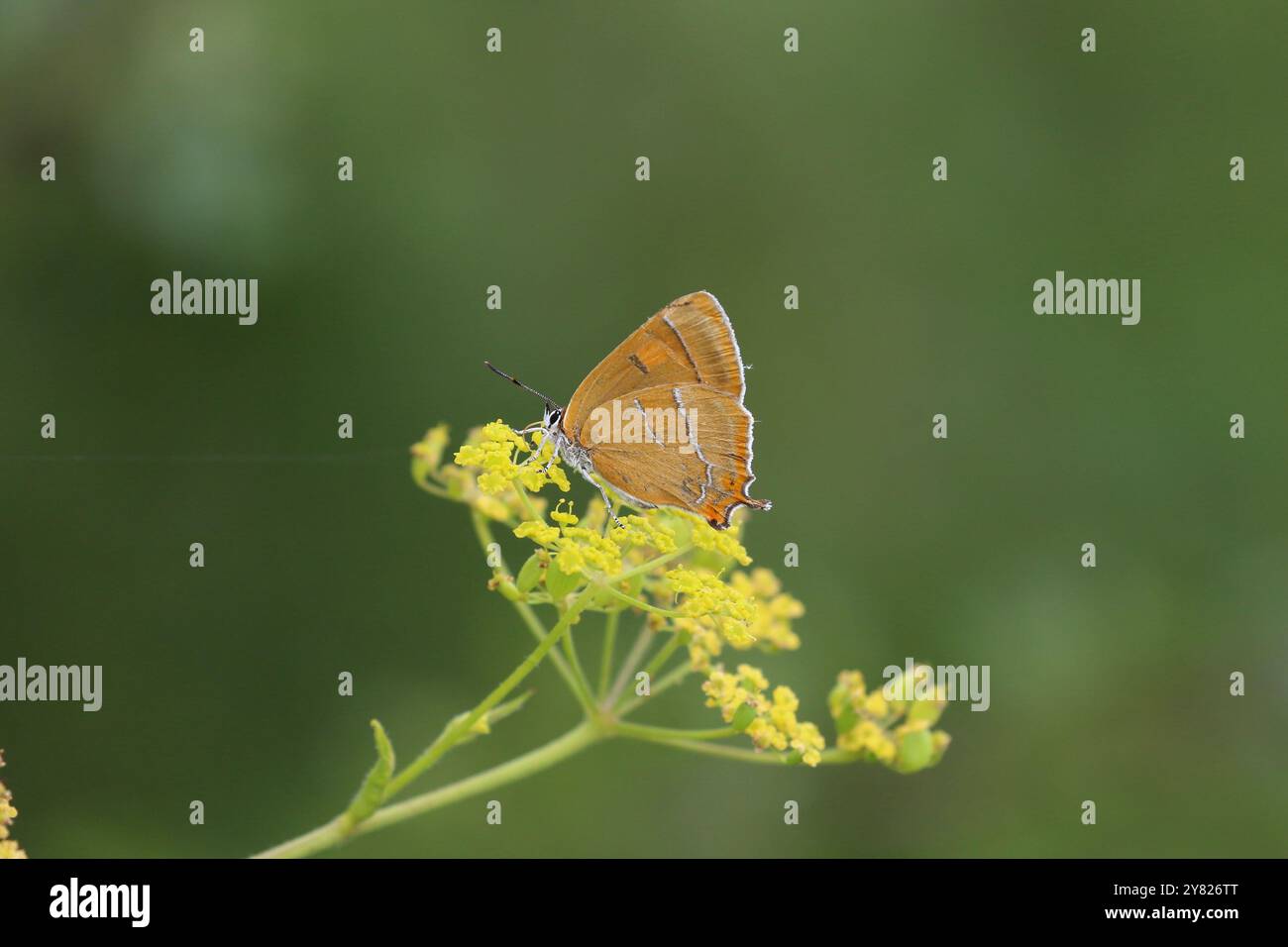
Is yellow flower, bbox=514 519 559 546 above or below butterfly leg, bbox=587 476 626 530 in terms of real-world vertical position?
below

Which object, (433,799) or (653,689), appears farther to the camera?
(653,689)

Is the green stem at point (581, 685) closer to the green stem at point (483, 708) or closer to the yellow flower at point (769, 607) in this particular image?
the green stem at point (483, 708)

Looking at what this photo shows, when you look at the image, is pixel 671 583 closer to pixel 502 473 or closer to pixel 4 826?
pixel 502 473

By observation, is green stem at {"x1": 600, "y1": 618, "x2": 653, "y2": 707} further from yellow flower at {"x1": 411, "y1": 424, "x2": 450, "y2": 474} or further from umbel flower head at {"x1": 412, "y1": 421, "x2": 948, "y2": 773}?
yellow flower at {"x1": 411, "y1": 424, "x2": 450, "y2": 474}

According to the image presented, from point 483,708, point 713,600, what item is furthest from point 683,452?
point 483,708

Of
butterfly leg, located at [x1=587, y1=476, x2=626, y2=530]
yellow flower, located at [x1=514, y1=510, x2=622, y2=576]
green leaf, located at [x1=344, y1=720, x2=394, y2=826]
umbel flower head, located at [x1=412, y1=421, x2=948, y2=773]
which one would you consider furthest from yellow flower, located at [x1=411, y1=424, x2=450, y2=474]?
green leaf, located at [x1=344, y1=720, x2=394, y2=826]

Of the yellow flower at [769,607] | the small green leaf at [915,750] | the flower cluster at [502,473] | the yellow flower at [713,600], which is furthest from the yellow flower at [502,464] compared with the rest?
the small green leaf at [915,750]
